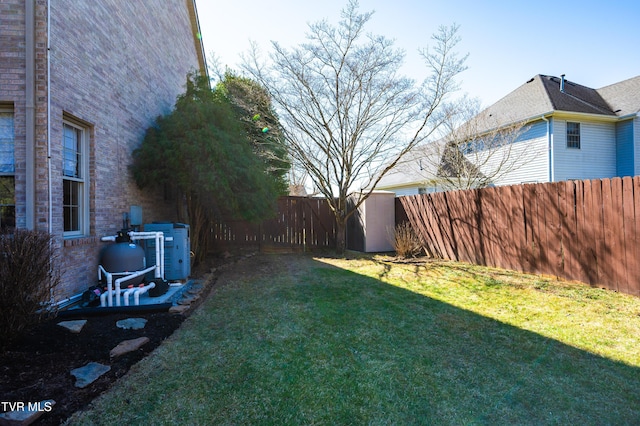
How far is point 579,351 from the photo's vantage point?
11.1ft

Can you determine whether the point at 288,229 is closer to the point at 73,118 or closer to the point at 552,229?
the point at 73,118

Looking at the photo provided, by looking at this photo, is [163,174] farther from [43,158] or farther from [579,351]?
[579,351]

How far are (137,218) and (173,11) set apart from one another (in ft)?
21.4

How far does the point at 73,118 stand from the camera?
16.7 feet

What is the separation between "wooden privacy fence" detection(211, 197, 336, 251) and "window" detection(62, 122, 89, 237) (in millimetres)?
6244

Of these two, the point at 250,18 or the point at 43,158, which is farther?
the point at 250,18

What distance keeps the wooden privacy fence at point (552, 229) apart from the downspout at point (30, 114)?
8336mm

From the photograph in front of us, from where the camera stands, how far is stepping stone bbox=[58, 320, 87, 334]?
3.66 m

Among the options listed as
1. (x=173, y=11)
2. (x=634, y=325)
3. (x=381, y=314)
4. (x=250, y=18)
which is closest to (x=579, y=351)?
(x=634, y=325)

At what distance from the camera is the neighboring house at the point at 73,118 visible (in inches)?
172

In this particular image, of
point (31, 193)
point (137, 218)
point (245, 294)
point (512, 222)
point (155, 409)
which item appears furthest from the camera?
point (512, 222)

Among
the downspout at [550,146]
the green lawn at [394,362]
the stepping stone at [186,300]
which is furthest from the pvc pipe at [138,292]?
the downspout at [550,146]

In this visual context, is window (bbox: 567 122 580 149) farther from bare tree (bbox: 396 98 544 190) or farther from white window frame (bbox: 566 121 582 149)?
bare tree (bbox: 396 98 544 190)

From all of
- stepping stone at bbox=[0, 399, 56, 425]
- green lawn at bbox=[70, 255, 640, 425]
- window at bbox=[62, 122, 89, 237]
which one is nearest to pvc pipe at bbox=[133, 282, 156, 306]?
green lawn at bbox=[70, 255, 640, 425]
